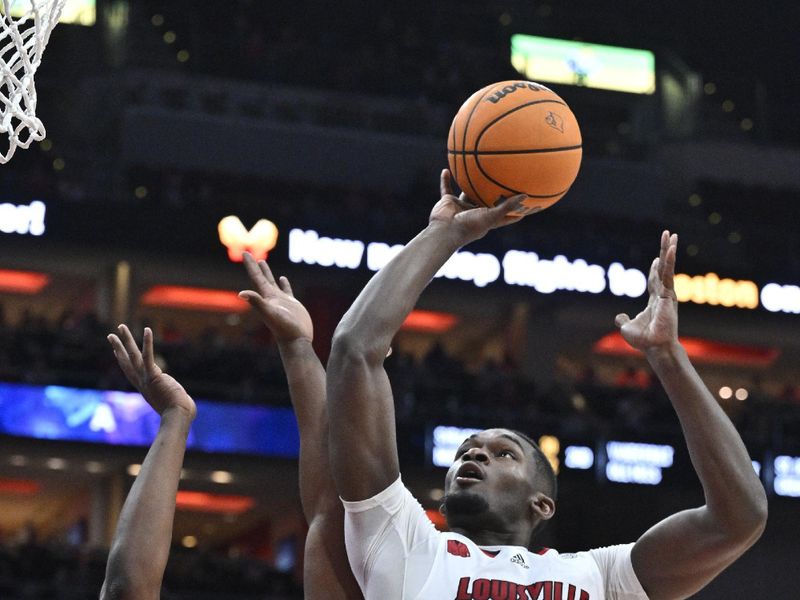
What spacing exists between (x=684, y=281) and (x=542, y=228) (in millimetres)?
2071

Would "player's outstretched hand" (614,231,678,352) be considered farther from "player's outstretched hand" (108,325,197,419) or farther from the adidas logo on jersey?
"player's outstretched hand" (108,325,197,419)

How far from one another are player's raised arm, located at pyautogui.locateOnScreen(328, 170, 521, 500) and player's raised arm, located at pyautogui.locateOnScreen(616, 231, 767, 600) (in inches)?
23.3

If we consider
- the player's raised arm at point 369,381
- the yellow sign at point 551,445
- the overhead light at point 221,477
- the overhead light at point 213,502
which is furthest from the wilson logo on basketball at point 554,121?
the overhead light at point 213,502

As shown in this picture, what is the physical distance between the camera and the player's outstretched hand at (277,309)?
3.75 m

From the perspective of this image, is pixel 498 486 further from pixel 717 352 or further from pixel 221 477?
pixel 717 352

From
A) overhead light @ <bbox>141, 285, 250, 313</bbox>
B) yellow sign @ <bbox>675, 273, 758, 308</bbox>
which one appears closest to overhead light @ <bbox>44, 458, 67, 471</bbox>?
overhead light @ <bbox>141, 285, 250, 313</bbox>

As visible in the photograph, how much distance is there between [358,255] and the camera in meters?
16.8

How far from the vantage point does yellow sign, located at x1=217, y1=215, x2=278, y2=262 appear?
54.3 feet

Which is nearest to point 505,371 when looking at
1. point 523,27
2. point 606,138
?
point 606,138

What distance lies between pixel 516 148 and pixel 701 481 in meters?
1.02

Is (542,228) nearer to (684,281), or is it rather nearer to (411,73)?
(684,281)

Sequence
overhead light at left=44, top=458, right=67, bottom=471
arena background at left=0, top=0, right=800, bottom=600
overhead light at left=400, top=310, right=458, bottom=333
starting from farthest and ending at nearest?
overhead light at left=400, top=310, right=458, bottom=333
overhead light at left=44, top=458, right=67, bottom=471
arena background at left=0, top=0, right=800, bottom=600

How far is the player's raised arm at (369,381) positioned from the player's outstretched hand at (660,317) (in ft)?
1.77

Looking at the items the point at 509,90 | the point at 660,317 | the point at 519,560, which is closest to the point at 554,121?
the point at 509,90
